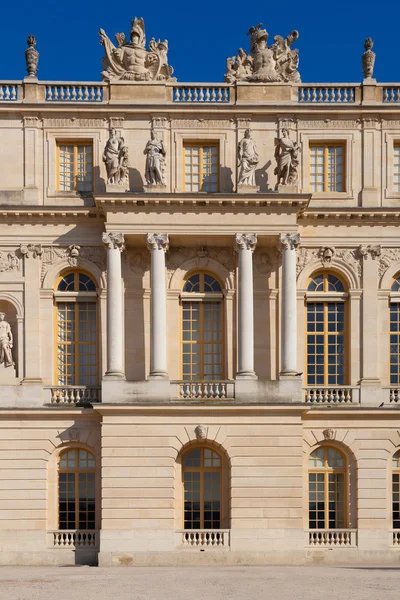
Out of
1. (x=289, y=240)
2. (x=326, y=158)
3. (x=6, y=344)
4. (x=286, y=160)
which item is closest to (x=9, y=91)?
(x=6, y=344)

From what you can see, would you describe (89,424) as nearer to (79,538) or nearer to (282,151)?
(79,538)

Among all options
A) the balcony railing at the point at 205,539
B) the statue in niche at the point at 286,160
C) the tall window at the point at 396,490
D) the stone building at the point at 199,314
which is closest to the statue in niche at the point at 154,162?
the stone building at the point at 199,314

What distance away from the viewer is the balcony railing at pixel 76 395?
36250mm

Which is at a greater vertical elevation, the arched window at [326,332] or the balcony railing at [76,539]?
the arched window at [326,332]

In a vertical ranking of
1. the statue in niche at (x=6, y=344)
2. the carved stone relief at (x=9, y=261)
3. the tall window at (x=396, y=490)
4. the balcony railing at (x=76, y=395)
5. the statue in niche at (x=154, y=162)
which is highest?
the statue in niche at (x=154, y=162)

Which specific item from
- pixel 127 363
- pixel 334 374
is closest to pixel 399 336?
pixel 334 374

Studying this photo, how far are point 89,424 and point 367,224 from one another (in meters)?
11.2

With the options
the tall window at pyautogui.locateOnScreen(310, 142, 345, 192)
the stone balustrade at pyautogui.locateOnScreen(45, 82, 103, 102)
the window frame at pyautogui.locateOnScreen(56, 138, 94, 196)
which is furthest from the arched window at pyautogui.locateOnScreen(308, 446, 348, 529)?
the stone balustrade at pyautogui.locateOnScreen(45, 82, 103, 102)

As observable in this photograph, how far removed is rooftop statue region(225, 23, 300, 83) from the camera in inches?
1470

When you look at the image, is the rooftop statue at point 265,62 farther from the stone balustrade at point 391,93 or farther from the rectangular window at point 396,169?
the rectangular window at point 396,169

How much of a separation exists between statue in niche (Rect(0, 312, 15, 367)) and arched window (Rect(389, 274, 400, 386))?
12429mm

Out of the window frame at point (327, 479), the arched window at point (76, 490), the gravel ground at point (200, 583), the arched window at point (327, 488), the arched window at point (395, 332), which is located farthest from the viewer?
the arched window at point (395, 332)

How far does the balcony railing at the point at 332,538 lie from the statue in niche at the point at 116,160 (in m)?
12.7

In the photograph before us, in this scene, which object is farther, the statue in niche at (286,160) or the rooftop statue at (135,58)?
the rooftop statue at (135,58)
